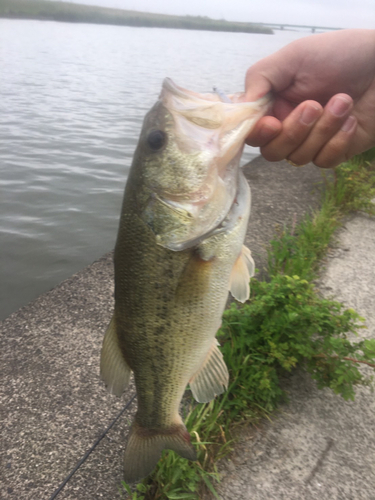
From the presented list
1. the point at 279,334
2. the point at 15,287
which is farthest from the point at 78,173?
the point at 279,334

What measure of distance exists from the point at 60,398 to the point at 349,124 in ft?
7.53

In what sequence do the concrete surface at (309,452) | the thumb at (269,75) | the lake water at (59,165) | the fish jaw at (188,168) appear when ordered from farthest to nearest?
the lake water at (59,165)
the concrete surface at (309,452)
the thumb at (269,75)
the fish jaw at (188,168)

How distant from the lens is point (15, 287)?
4.96 metres

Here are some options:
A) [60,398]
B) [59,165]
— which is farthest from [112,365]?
[59,165]

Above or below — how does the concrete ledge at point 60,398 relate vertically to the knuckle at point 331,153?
below

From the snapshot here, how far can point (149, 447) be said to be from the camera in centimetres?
171

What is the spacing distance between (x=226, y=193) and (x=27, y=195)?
6.53m

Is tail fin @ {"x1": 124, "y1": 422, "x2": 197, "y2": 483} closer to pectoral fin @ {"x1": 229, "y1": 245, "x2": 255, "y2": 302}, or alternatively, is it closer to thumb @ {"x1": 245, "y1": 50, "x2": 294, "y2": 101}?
pectoral fin @ {"x1": 229, "y1": 245, "x2": 255, "y2": 302}

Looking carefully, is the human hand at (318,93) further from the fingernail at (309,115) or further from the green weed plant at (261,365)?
the green weed plant at (261,365)

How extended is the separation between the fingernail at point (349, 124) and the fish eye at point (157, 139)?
0.87 meters

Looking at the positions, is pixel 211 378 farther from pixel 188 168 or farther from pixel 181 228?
pixel 188 168

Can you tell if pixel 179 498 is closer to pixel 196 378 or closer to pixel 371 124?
pixel 196 378

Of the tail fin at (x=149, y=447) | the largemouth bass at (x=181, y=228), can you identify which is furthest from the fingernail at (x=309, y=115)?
the tail fin at (x=149, y=447)

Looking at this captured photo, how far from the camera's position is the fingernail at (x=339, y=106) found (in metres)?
1.71
